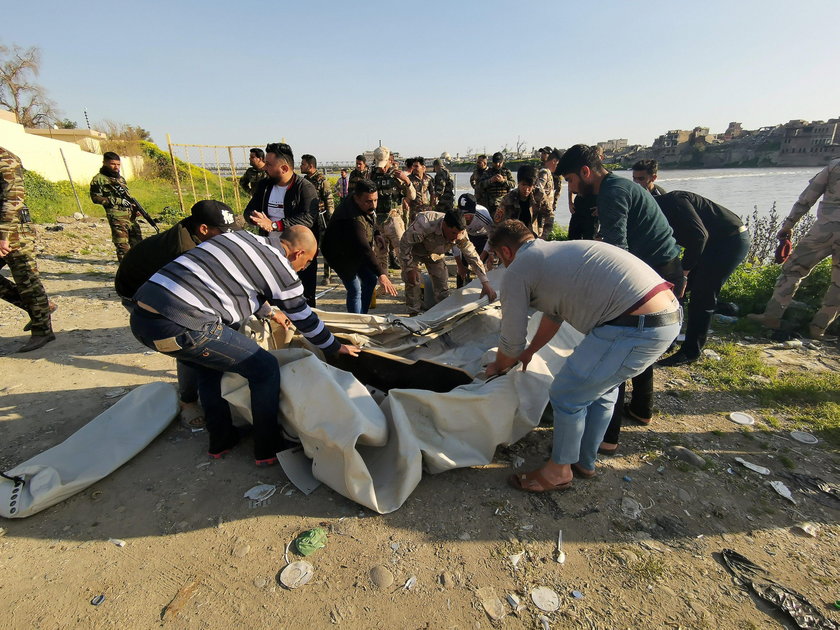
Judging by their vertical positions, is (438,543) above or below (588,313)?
below

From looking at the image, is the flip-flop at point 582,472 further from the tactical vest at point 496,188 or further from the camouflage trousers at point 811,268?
the tactical vest at point 496,188

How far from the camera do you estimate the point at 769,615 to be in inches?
61.4

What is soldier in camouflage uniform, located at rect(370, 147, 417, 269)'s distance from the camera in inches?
227

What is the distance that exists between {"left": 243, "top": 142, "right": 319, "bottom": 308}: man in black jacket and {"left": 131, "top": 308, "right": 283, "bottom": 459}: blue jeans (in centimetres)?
189

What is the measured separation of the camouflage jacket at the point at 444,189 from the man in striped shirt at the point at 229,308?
18.7ft

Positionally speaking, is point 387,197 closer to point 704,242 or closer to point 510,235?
point 704,242

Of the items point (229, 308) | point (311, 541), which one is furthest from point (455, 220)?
point (311, 541)

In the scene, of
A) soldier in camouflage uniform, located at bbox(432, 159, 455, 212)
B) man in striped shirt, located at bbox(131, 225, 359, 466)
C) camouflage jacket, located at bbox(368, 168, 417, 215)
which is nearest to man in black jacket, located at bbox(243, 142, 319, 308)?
man in striped shirt, located at bbox(131, 225, 359, 466)

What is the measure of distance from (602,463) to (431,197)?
22.5 ft

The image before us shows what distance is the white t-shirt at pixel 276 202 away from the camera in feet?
12.7

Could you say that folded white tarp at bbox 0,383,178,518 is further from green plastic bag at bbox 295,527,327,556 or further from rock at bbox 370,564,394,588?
rock at bbox 370,564,394,588

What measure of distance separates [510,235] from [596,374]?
79 centimetres

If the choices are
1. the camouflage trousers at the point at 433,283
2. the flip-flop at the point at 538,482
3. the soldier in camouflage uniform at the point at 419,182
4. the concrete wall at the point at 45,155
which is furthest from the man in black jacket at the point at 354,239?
the concrete wall at the point at 45,155

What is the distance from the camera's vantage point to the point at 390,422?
7.08 feet
